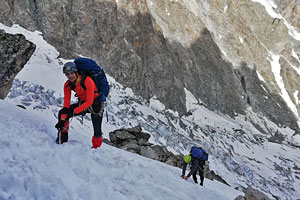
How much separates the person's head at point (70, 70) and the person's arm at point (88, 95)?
8.9 inches

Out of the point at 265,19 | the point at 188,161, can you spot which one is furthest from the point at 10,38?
the point at 265,19

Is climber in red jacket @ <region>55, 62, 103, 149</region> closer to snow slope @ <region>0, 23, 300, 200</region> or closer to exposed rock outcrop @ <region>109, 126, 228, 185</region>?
snow slope @ <region>0, 23, 300, 200</region>

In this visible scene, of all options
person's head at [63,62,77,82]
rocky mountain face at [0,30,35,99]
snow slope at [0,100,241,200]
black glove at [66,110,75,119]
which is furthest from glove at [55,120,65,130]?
rocky mountain face at [0,30,35,99]

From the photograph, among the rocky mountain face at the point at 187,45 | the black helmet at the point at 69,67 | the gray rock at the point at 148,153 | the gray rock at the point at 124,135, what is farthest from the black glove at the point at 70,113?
the rocky mountain face at the point at 187,45

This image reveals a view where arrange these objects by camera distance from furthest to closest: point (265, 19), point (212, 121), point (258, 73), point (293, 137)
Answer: point (265, 19) → point (258, 73) → point (293, 137) → point (212, 121)

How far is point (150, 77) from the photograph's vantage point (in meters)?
43.6

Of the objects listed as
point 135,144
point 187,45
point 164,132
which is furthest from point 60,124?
point 187,45

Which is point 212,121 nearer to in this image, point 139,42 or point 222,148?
point 222,148

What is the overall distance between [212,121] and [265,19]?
5427 cm

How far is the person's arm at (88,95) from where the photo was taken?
4.77 meters

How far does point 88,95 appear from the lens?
482 centimetres

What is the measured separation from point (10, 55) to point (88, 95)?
16.3ft

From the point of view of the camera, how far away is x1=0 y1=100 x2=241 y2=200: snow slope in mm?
3229

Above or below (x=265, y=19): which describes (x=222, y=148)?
below
